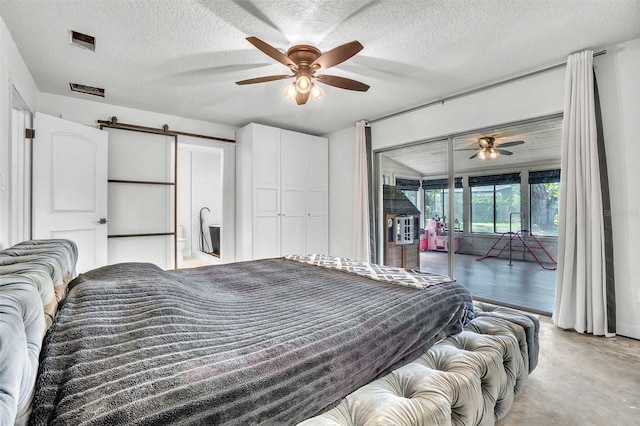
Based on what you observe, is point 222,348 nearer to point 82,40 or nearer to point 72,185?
point 82,40

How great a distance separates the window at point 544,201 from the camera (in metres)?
3.06

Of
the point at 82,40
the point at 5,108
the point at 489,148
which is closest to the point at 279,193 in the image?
the point at 82,40

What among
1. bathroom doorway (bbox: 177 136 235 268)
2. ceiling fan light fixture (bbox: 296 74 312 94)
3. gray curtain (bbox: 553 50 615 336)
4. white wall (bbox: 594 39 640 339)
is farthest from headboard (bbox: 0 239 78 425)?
bathroom doorway (bbox: 177 136 235 268)

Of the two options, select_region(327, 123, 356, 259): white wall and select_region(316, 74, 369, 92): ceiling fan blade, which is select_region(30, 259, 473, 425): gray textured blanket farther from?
select_region(327, 123, 356, 259): white wall

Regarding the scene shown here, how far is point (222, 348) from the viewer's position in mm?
909

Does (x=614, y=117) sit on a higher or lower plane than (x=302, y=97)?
lower

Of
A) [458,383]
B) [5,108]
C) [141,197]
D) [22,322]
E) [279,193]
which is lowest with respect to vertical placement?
[458,383]

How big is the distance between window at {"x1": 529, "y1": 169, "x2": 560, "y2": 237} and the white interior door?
491cm

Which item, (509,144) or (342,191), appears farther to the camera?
(342,191)

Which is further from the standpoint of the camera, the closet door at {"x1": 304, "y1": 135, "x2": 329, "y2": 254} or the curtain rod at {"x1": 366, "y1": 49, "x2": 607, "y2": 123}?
the closet door at {"x1": 304, "y1": 135, "x2": 329, "y2": 254}

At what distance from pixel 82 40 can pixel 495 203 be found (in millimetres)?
4400

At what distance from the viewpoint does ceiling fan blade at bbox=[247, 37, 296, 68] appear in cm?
202

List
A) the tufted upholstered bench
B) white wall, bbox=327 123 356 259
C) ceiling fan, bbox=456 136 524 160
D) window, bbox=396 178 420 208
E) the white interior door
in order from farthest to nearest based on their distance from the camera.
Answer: white wall, bbox=327 123 356 259, window, bbox=396 178 420 208, ceiling fan, bbox=456 136 524 160, the white interior door, the tufted upholstered bench

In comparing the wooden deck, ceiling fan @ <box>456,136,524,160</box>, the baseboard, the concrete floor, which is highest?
ceiling fan @ <box>456,136,524,160</box>
